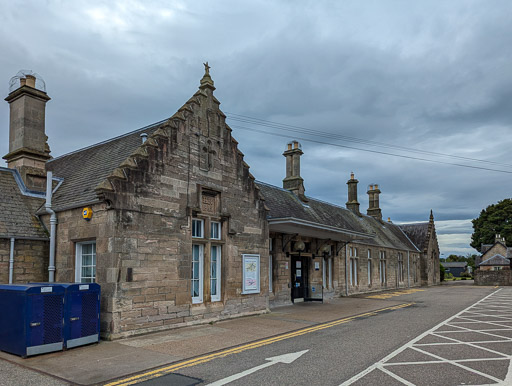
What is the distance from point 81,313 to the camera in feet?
29.9

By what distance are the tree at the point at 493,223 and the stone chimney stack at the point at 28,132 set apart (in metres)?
70.7

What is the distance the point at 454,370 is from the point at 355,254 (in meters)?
19.6

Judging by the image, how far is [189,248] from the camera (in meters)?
12.2

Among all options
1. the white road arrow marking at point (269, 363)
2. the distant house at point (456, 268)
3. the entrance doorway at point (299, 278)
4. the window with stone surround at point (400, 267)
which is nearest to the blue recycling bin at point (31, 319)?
the white road arrow marking at point (269, 363)

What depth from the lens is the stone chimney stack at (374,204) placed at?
133 ft

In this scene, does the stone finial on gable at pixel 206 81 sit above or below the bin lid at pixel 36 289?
above

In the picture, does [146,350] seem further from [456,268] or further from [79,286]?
[456,268]

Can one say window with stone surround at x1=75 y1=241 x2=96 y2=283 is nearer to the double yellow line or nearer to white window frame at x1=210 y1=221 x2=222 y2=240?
white window frame at x1=210 y1=221 x2=222 y2=240

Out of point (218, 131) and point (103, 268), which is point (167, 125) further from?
point (103, 268)

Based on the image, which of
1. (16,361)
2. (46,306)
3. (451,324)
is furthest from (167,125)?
(451,324)

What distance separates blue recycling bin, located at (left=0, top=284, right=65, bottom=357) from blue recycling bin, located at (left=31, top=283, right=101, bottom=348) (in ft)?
0.44

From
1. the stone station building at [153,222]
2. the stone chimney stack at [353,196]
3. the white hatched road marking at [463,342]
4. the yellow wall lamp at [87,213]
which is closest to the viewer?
the white hatched road marking at [463,342]

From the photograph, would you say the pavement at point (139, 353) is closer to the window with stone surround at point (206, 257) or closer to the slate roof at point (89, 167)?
the window with stone surround at point (206, 257)

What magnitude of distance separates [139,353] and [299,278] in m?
12.1
